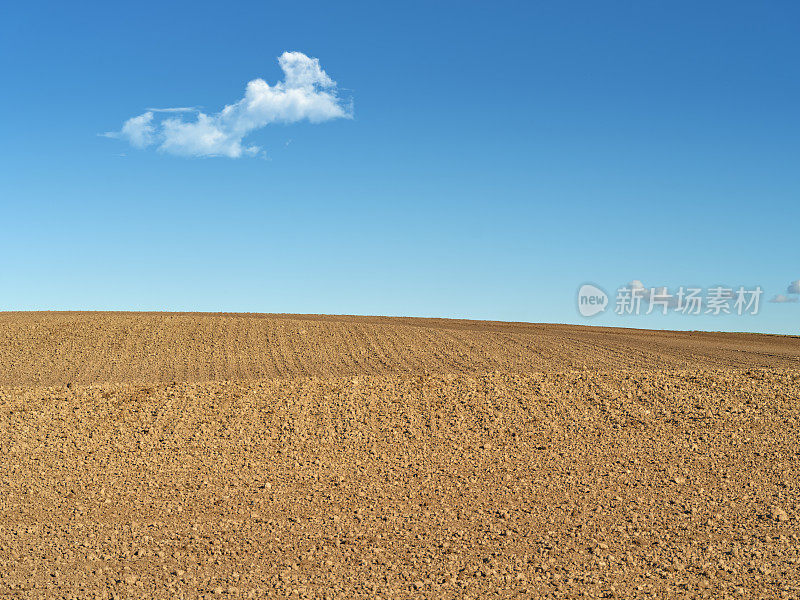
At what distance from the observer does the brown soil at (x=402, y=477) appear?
7633mm

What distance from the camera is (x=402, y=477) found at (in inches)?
419

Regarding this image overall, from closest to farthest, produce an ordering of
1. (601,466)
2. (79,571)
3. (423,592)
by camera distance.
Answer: (423,592)
(79,571)
(601,466)

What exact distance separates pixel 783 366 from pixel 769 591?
11.8 meters

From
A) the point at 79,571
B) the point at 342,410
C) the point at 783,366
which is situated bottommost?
the point at 79,571

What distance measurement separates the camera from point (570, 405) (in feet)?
44.5

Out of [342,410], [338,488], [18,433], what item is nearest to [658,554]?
[338,488]

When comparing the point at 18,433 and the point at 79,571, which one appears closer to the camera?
the point at 79,571

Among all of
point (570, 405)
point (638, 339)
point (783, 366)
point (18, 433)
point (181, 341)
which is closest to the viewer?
point (18, 433)

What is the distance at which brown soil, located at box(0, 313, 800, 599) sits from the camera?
25.0 ft

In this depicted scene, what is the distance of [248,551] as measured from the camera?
828 cm

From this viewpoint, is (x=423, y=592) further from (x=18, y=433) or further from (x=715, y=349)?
(x=715, y=349)

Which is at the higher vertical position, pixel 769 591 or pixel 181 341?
pixel 181 341

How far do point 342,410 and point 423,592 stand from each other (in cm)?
628

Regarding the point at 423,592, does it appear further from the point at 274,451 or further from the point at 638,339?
the point at 638,339
